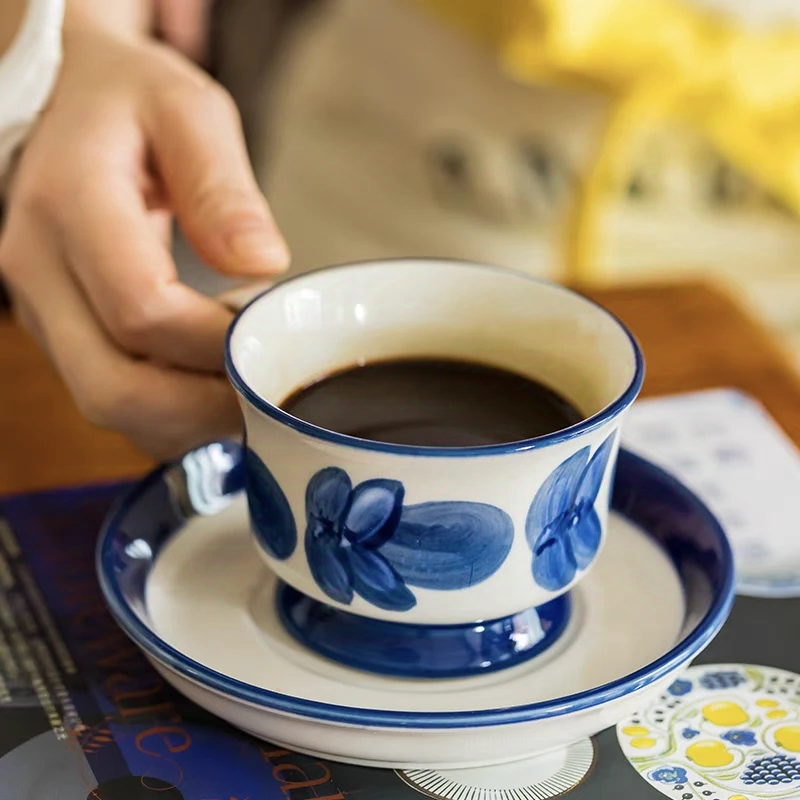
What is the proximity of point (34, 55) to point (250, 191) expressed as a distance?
0.45 ft

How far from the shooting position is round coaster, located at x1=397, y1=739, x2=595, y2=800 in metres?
0.39

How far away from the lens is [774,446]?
0.62 meters

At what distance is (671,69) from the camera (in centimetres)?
86

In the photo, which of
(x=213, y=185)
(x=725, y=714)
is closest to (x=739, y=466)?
(x=725, y=714)

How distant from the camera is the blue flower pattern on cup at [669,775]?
1.31 ft

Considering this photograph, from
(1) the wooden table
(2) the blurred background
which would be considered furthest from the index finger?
(2) the blurred background

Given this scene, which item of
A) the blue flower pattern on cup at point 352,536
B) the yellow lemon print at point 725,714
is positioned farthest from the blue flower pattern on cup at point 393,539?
the yellow lemon print at point 725,714

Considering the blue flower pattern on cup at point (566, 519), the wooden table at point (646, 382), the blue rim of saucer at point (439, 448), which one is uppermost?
the blue rim of saucer at point (439, 448)

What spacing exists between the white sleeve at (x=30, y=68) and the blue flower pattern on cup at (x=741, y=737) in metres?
0.44

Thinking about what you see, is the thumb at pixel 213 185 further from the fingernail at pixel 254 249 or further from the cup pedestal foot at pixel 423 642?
the cup pedestal foot at pixel 423 642

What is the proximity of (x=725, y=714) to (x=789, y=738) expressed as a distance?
2cm

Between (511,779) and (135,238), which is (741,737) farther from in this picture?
(135,238)

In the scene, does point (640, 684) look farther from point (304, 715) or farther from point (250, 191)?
point (250, 191)

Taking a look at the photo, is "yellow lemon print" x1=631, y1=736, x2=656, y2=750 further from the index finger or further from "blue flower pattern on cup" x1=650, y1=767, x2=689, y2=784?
the index finger
